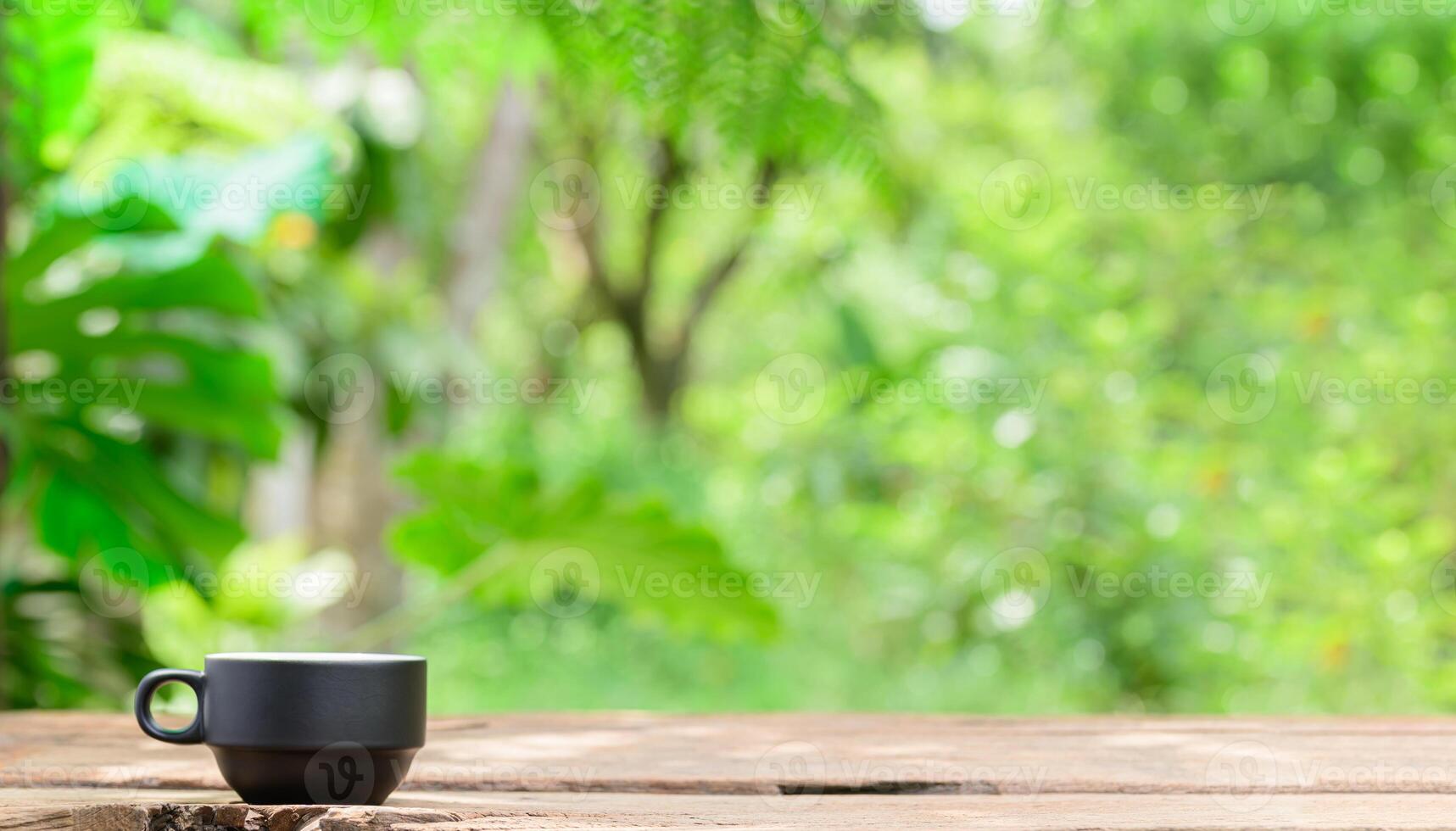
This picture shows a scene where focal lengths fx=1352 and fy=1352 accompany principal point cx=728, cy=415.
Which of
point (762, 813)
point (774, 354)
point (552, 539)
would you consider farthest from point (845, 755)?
point (774, 354)

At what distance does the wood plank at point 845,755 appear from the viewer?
64cm

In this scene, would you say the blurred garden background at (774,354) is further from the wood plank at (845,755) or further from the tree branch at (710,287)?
the wood plank at (845,755)

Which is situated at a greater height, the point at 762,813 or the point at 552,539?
the point at 762,813

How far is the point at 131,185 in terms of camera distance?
5.40 feet

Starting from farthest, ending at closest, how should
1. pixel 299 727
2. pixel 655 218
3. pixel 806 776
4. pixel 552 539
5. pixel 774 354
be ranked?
pixel 774 354 → pixel 655 218 → pixel 552 539 → pixel 806 776 → pixel 299 727

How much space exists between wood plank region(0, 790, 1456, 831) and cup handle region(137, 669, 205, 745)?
1.1 inches

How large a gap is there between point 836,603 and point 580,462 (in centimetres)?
137

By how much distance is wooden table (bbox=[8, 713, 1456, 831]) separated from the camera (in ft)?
1.71

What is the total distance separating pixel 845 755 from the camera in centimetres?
75

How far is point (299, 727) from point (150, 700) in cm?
7

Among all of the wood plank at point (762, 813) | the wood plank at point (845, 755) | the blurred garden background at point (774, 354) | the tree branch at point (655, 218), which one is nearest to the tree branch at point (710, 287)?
the blurred garden background at point (774, 354)

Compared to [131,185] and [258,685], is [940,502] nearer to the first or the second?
[131,185]

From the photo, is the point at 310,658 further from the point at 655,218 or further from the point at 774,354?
the point at 774,354

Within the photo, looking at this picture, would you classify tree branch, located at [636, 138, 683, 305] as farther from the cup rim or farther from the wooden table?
the cup rim
